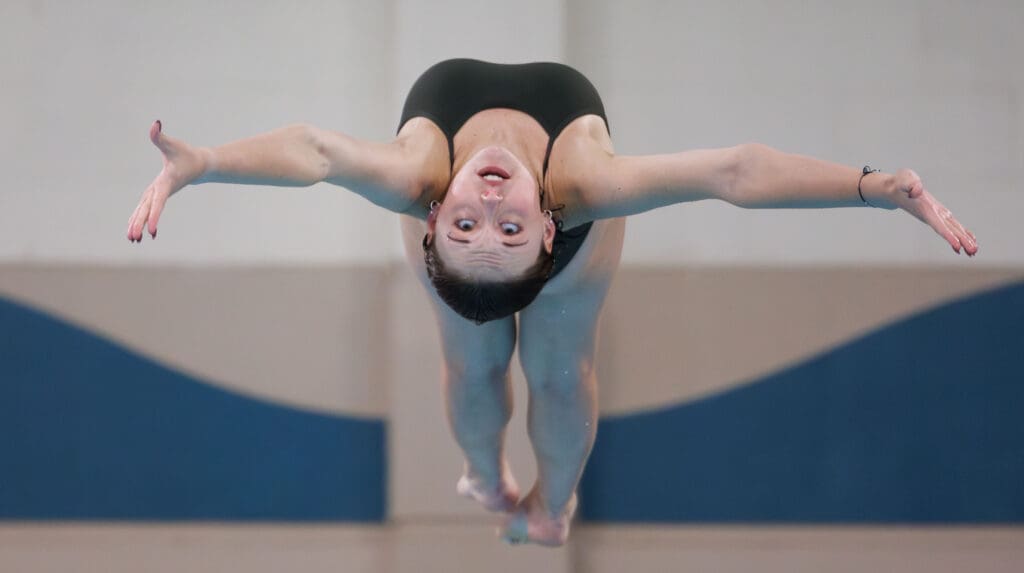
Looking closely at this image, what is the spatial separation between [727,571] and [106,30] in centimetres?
317

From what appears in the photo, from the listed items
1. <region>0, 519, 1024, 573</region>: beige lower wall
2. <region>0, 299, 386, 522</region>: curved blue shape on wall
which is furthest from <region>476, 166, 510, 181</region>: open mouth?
<region>0, 519, 1024, 573</region>: beige lower wall

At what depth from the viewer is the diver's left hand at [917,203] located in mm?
1766

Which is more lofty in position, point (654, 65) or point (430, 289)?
point (654, 65)

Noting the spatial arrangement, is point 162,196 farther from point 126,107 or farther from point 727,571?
point 727,571

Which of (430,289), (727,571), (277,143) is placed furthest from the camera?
(727,571)

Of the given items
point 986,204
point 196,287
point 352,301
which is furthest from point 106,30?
Answer: point 986,204

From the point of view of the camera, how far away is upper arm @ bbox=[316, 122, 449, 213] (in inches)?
81.5

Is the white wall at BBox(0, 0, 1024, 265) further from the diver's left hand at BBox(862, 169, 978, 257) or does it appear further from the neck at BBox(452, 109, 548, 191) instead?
the diver's left hand at BBox(862, 169, 978, 257)

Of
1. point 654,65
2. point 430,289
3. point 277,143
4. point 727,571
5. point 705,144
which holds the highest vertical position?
point 654,65

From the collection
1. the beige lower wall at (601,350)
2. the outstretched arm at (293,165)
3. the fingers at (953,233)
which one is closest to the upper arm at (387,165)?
the outstretched arm at (293,165)

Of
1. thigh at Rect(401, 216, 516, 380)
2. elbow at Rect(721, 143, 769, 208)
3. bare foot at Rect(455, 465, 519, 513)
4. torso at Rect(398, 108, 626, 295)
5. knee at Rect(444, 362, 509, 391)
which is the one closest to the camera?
elbow at Rect(721, 143, 769, 208)

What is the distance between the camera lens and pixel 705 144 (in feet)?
13.3

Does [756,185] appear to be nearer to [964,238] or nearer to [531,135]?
[964,238]

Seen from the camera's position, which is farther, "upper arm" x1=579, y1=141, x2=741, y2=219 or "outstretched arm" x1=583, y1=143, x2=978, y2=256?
"upper arm" x1=579, y1=141, x2=741, y2=219
